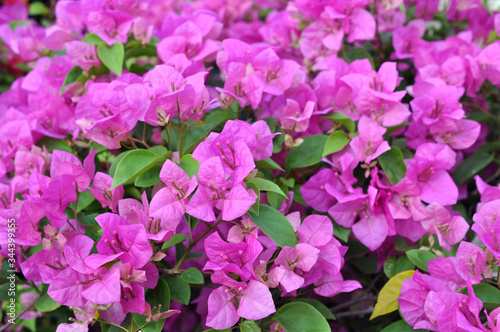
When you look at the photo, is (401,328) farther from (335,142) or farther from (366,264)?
(335,142)

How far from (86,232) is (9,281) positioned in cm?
17

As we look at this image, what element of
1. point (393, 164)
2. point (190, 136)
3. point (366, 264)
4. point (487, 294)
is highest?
point (190, 136)

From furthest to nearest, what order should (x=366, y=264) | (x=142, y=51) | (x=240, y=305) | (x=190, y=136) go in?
1. (x=142, y=51)
2. (x=366, y=264)
3. (x=190, y=136)
4. (x=240, y=305)

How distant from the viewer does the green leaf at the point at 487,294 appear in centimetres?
68

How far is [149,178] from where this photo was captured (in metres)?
0.73

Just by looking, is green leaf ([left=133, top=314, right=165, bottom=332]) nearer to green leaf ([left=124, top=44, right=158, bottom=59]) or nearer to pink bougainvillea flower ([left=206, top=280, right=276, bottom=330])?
pink bougainvillea flower ([left=206, top=280, right=276, bottom=330])

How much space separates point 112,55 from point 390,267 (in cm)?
68

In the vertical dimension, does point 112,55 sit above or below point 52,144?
above

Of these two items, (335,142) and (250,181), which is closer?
(250,181)

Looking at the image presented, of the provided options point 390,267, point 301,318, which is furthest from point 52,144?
point 390,267

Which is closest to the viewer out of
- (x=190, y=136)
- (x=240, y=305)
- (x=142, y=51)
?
(x=240, y=305)

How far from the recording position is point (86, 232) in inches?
31.1

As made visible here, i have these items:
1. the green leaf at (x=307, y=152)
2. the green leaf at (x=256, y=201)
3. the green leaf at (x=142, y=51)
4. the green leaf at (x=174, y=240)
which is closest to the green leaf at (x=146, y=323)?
the green leaf at (x=174, y=240)

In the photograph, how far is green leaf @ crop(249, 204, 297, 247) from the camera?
0.67 m
